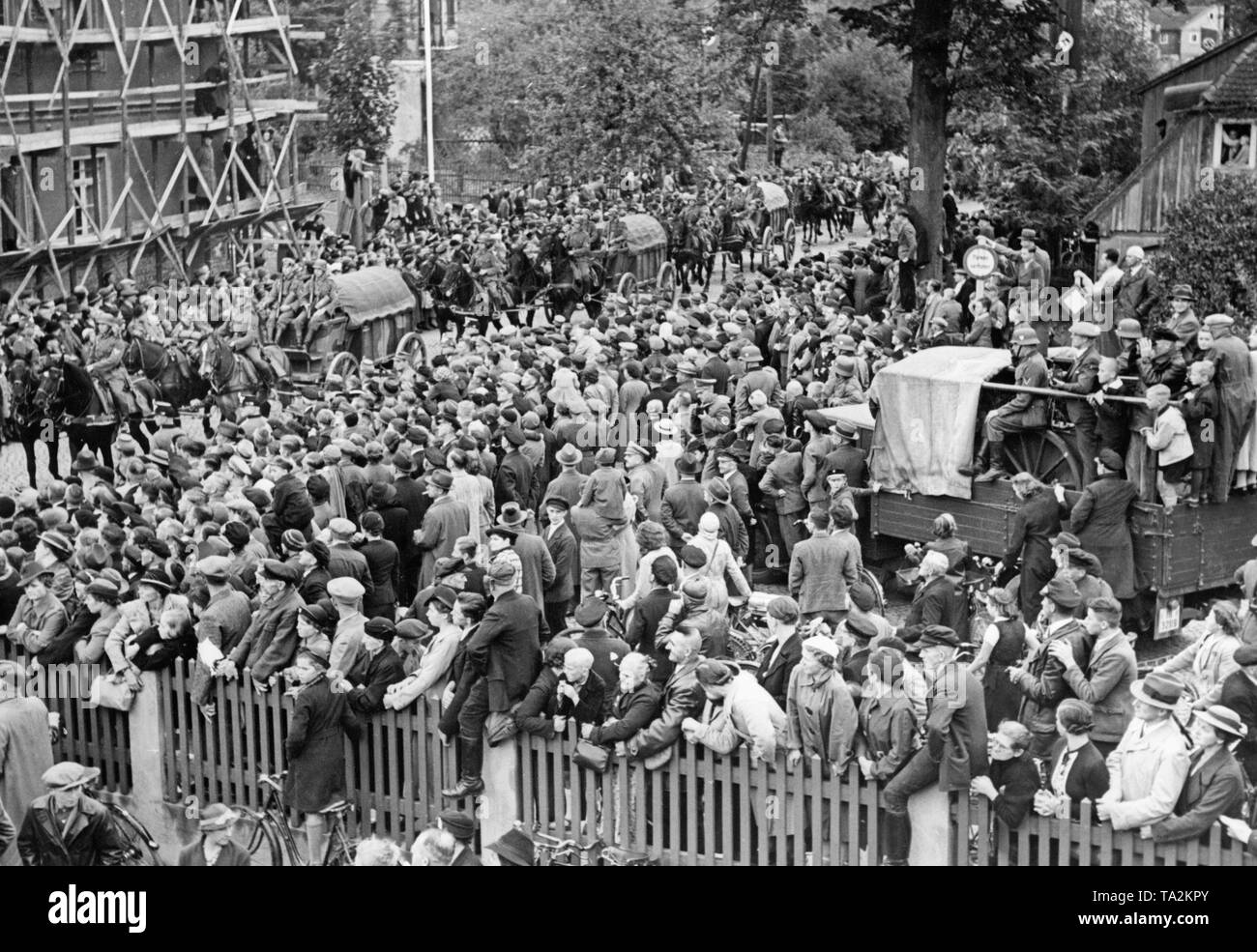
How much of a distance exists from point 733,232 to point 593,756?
2734 cm

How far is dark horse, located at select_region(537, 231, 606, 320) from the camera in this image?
102 ft

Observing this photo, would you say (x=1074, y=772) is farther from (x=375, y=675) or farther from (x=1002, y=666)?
(x=375, y=675)

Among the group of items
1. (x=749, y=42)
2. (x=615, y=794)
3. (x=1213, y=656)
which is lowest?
(x=615, y=794)

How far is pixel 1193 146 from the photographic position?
98.6ft

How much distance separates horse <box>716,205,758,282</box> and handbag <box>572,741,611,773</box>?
26.6 m

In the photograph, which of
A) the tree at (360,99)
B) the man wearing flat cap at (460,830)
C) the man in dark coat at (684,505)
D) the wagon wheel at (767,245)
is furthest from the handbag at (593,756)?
the tree at (360,99)

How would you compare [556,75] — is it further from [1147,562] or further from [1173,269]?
[1147,562]

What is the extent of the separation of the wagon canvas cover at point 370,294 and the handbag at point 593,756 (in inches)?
616

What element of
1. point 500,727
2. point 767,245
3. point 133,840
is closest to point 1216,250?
point 767,245

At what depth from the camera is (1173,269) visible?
82.8 ft

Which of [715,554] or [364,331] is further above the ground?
[364,331]

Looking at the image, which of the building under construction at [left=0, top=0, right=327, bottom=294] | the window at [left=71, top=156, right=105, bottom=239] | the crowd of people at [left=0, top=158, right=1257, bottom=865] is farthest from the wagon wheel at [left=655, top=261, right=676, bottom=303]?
the crowd of people at [left=0, top=158, right=1257, bottom=865]

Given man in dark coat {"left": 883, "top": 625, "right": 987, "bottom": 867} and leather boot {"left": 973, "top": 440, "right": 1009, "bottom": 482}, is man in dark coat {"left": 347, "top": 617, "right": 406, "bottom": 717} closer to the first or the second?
man in dark coat {"left": 883, "top": 625, "right": 987, "bottom": 867}

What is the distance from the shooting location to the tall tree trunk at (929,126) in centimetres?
3092
